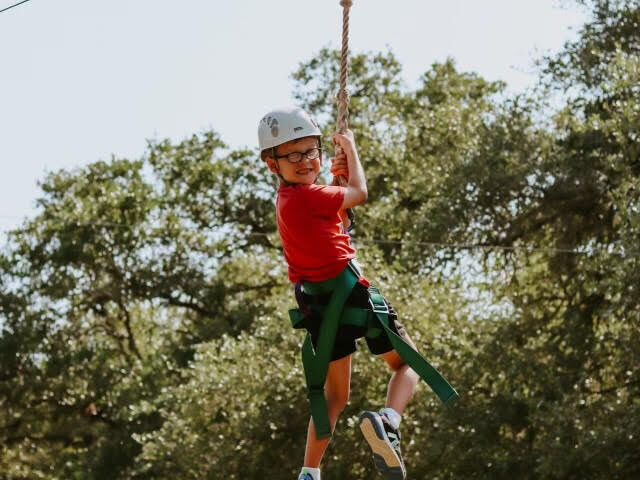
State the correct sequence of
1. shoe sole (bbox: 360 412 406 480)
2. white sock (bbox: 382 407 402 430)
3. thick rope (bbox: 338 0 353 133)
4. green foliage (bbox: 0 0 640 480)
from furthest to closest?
green foliage (bbox: 0 0 640 480) → thick rope (bbox: 338 0 353 133) → white sock (bbox: 382 407 402 430) → shoe sole (bbox: 360 412 406 480)

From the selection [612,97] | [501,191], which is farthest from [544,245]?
[612,97]

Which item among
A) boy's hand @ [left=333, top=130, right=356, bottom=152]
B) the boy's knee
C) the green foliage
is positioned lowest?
the boy's knee

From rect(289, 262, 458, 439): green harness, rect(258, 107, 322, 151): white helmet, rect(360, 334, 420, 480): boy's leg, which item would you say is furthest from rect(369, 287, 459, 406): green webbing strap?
rect(258, 107, 322, 151): white helmet

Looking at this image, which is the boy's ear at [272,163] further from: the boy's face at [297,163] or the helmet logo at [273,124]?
the helmet logo at [273,124]

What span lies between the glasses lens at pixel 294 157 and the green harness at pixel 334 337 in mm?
437

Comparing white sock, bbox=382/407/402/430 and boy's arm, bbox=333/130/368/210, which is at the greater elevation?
boy's arm, bbox=333/130/368/210

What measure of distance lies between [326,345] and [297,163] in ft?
2.20

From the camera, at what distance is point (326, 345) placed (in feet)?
13.6

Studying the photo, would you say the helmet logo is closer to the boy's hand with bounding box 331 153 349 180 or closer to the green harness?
the boy's hand with bounding box 331 153 349 180

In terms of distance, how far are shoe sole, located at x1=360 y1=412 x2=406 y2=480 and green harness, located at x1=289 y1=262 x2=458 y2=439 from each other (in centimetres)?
31

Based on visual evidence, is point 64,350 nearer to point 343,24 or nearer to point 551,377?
point 551,377

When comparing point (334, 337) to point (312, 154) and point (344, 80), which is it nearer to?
point (312, 154)

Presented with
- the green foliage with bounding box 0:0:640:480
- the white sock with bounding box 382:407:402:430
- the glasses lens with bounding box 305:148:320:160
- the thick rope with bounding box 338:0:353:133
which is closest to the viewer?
the white sock with bounding box 382:407:402:430

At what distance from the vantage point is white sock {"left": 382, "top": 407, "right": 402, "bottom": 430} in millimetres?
3982
